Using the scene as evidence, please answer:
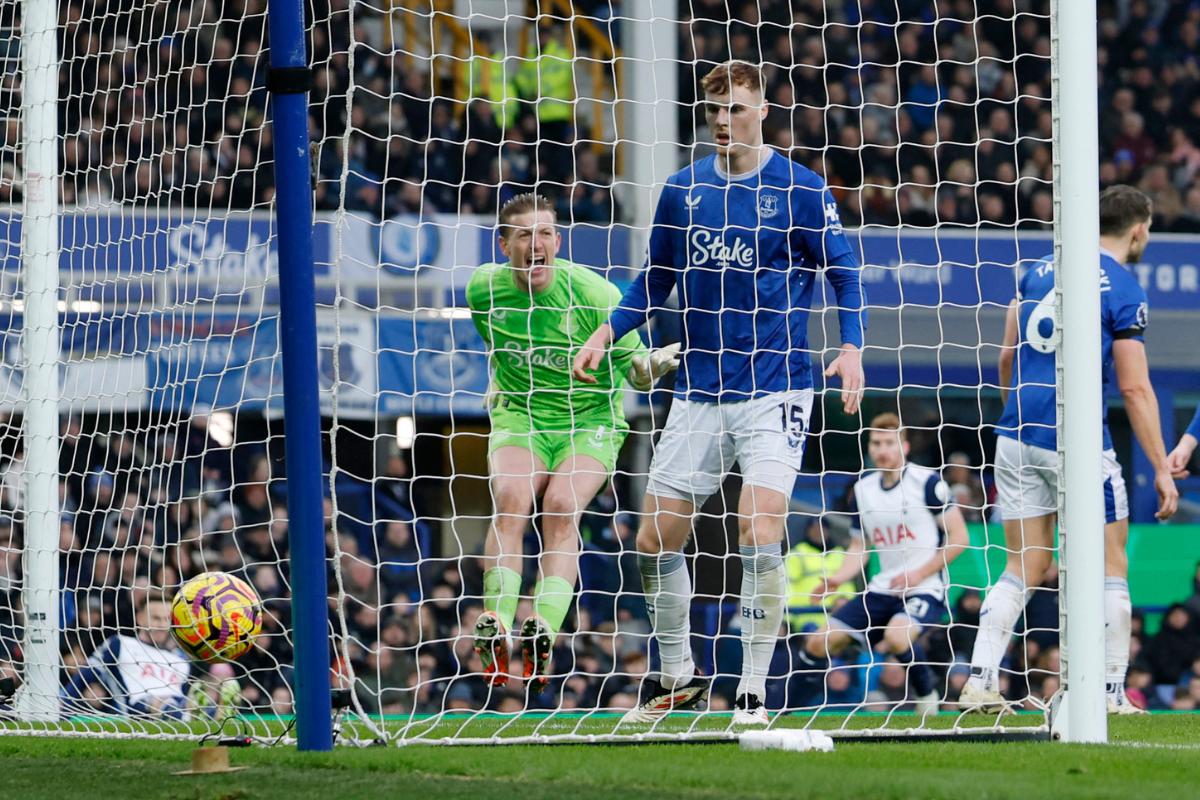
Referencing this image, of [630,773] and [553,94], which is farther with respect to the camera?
[553,94]

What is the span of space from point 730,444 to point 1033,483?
1.32 meters

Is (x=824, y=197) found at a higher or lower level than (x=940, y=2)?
lower

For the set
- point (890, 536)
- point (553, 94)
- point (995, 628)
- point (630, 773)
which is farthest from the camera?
point (553, 94)

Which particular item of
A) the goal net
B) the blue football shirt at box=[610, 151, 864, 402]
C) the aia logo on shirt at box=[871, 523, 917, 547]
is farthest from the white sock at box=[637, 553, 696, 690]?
the aia logo on shirt at box=[871, 523, 917, 547]

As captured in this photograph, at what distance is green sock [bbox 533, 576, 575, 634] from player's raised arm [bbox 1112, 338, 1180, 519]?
2.39m

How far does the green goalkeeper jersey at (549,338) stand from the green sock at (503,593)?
0.75 metres

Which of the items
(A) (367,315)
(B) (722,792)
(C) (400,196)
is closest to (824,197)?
(B) (722,792)

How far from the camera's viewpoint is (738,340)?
6.39 metres

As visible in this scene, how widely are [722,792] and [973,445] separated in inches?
474

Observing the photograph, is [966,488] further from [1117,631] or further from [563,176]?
[1117,631]

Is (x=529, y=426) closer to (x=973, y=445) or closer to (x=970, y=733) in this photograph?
(x=970, y=733)

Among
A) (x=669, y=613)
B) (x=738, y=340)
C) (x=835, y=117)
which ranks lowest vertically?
(x=669, y=613)

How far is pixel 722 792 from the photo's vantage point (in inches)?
159

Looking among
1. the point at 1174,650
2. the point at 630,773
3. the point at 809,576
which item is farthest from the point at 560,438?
the point at 1174,650
